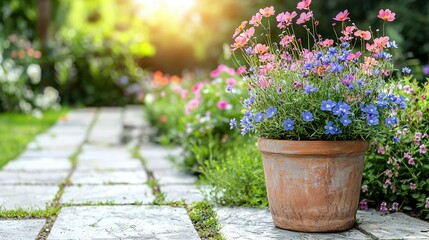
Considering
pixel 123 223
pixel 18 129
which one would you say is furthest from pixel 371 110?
pixel 18 129

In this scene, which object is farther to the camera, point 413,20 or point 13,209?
point 413,20

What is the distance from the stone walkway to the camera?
310 cm

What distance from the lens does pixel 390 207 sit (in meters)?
3.59

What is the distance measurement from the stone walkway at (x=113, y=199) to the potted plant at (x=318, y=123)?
0.14 meters

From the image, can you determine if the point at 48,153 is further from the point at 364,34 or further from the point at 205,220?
the point at 364,34

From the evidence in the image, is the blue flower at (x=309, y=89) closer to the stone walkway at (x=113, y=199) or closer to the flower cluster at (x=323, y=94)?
the flower cluster at (x=323, y=94)

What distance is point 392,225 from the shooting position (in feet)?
10.6

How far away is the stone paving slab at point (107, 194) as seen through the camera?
154 inches

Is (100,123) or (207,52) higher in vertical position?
(207,52)

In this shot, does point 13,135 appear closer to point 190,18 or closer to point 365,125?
point 190,18

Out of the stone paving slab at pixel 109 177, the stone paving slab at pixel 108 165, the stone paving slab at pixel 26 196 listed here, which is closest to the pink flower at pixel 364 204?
the stone paving slab at pixel 109 177

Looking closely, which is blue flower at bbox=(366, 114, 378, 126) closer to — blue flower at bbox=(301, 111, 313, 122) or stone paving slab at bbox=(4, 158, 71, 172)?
blue flower at bbox=(301, 111, 313, 122)

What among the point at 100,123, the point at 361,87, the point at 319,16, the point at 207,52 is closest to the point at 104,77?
the point at 207,52

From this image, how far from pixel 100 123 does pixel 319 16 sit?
10.4 ft
